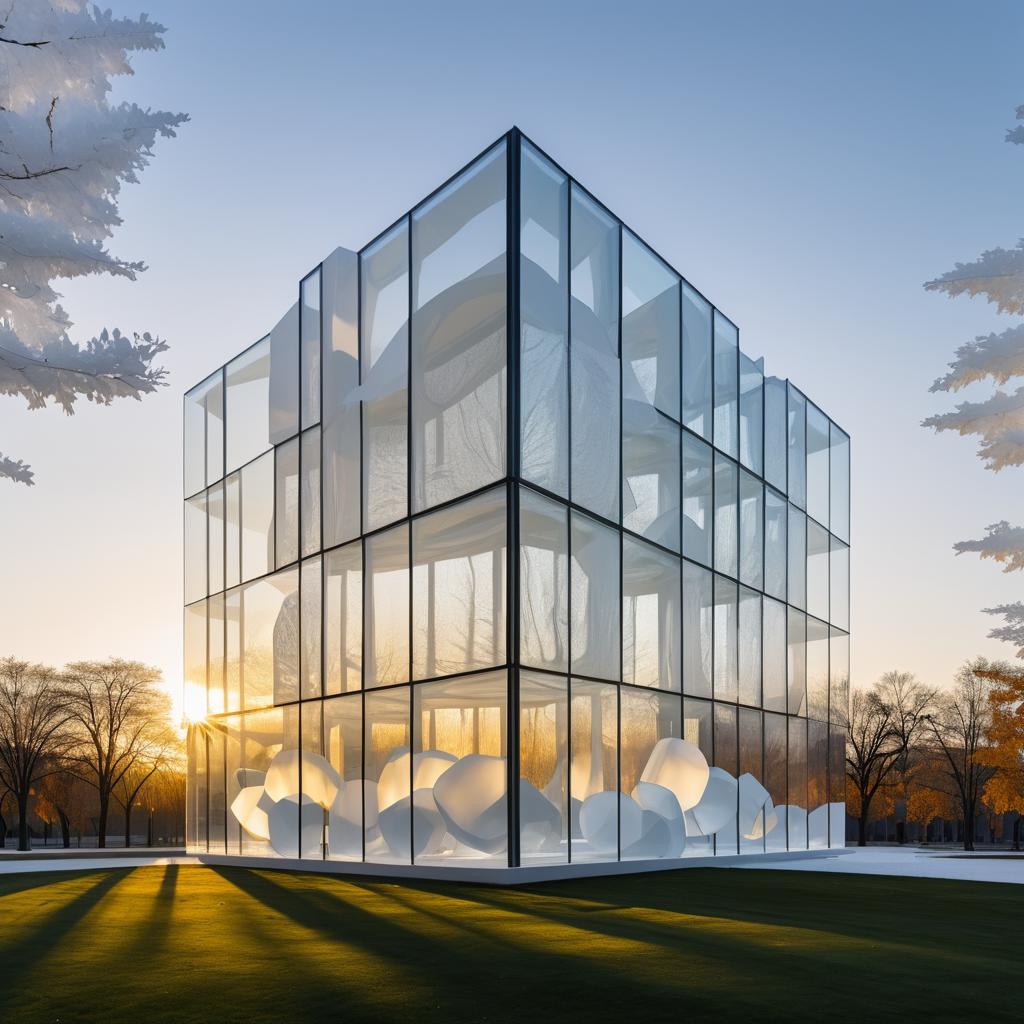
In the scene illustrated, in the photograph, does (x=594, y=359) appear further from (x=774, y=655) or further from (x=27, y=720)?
(x=27, y=720)

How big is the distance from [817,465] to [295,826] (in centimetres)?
1907

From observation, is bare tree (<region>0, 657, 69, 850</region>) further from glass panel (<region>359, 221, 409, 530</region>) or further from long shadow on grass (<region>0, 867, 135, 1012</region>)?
long shadow on grass (<region>0, 867, 135, 1012</region>)

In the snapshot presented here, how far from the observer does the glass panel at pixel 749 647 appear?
2697cm

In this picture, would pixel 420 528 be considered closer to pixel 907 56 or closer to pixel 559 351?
pixel 559 351

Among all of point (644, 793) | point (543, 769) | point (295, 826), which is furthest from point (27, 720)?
point (543, 769)

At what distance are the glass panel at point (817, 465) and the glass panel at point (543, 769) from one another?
16.3 metres

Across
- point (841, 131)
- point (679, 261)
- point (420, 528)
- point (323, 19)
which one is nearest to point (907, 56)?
point (841, 131)

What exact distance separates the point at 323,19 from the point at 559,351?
670 cm

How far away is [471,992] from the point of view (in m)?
7.82

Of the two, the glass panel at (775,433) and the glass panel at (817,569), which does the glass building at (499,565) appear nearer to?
the glass panel at (775,433)

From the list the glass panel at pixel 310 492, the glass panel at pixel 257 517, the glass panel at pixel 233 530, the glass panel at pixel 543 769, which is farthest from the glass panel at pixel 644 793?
the glass panel at pixel 233 530

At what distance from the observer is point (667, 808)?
21.8 meters

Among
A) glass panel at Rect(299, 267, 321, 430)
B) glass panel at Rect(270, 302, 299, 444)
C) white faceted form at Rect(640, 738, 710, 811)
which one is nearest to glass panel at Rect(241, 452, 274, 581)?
glass panel at Rect(270, 302, 299, 444)

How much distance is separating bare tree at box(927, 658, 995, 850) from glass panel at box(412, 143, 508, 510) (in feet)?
169
